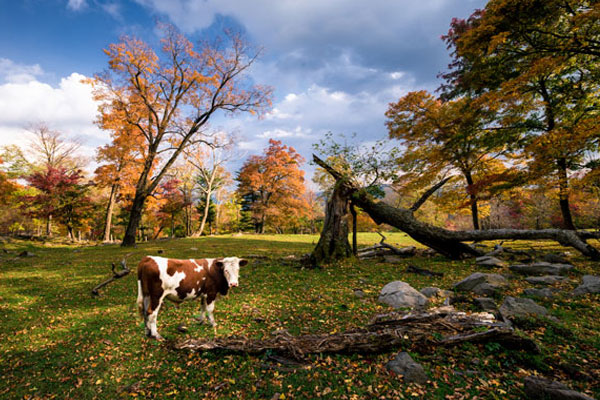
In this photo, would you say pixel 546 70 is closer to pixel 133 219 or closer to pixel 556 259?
pixel 556 259

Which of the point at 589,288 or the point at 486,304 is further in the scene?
the point at 589,288

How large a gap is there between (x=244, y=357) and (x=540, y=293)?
8.11m

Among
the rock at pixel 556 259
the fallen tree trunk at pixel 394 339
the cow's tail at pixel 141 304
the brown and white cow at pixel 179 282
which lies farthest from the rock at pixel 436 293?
the rock at pixel 556 259

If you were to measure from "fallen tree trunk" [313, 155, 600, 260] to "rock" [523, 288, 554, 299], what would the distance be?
5987mm

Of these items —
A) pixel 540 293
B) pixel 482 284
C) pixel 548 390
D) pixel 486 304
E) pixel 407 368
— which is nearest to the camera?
pixel 548 390

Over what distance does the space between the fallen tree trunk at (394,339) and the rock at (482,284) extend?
291 cm

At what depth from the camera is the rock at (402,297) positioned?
6148mm

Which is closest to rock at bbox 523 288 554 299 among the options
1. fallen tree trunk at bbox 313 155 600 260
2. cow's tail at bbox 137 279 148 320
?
fallen tree trunk at bbox 313 155 600 260

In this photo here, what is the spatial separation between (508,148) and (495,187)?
10.1ft

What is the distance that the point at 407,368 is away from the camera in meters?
3.62

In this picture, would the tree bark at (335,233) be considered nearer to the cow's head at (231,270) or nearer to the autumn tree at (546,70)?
the cow's head at (231,270)

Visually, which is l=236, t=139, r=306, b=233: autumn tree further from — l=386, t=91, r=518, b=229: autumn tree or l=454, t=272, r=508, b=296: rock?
l=454, t=272, r=508, b=296: rock

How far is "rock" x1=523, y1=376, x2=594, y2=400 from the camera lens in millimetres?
2728

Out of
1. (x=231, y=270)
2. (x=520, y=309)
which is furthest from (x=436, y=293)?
(x=231, y=270)
